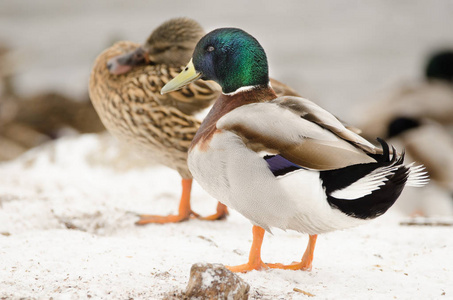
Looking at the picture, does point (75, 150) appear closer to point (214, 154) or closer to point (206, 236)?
point (206, 236)

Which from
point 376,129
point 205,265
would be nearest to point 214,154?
point 205,265

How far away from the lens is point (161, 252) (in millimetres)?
3199

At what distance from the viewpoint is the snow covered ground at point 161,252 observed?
8.65ft

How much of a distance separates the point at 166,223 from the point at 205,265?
1727 mm

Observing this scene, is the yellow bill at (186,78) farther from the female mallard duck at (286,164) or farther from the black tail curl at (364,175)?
the black tail curl at (364,175)

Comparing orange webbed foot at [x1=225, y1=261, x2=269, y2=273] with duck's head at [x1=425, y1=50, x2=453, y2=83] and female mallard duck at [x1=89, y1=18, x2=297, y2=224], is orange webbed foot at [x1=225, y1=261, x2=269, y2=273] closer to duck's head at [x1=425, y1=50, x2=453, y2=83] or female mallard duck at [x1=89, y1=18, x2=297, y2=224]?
female mallard duck at [x1=89, y1=18, x2=297, y2=224]

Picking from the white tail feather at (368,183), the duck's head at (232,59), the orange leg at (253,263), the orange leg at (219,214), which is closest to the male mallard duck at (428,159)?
the orange leg at (219,214)

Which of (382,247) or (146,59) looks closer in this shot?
(382,247)

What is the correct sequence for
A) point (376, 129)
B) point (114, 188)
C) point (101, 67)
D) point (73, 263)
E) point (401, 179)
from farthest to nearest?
1. point (376, 129)
2. point (114, 188)
3. point (101, 67)
4. point (73, 263)
5. point (401, 179)

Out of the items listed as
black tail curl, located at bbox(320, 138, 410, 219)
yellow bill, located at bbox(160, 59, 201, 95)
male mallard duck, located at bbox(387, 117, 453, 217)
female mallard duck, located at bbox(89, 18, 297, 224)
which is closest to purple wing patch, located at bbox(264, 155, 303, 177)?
black tail curl, located at bbox(320, 138, 410, 219)

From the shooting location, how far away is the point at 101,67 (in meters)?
4.41

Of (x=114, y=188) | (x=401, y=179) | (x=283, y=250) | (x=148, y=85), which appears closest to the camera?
(x=401, y=179)

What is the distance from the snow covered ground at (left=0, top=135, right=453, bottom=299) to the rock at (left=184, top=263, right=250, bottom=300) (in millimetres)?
177

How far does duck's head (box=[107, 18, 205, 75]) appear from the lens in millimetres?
4125
